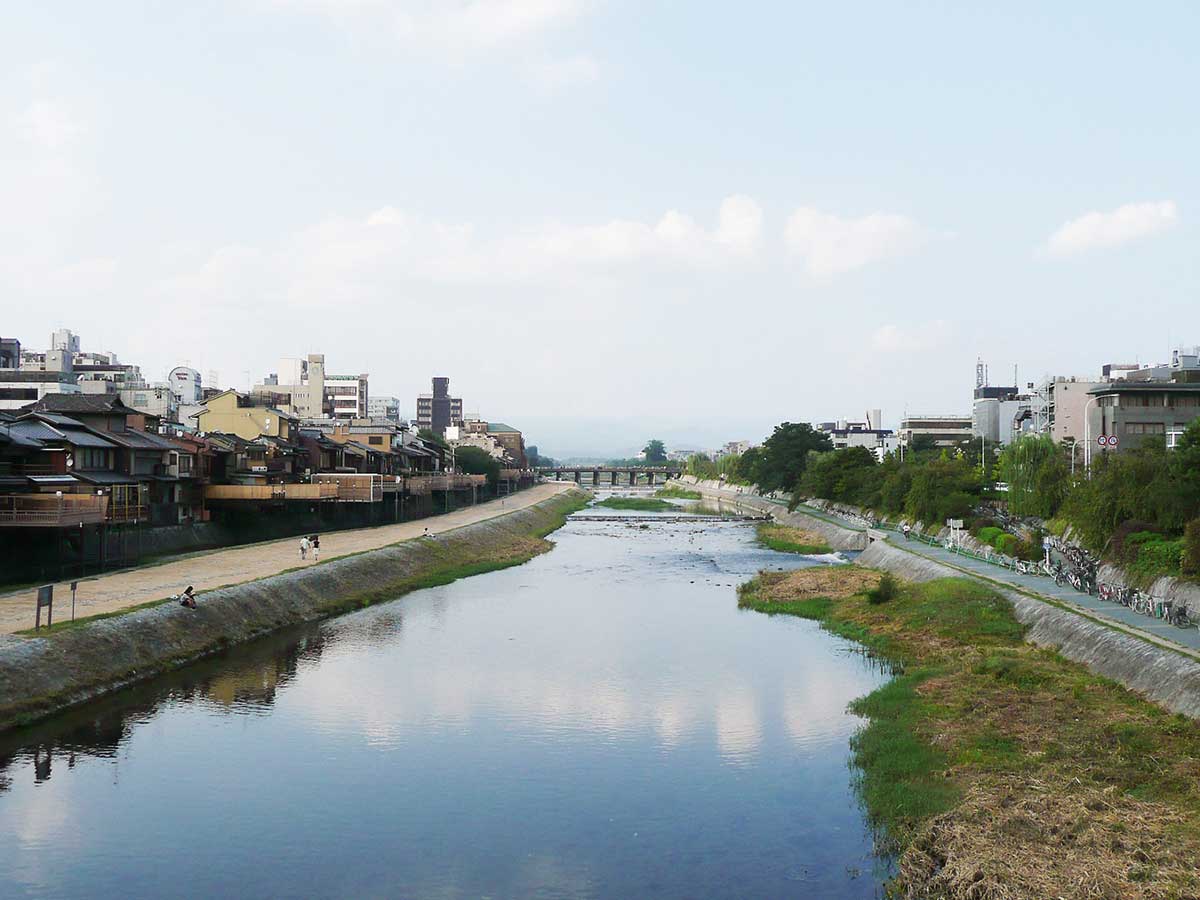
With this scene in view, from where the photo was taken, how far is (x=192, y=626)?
3584cm

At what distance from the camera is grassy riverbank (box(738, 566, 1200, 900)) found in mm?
16141

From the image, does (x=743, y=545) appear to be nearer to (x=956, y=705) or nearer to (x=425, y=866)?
(x=956, y=705)

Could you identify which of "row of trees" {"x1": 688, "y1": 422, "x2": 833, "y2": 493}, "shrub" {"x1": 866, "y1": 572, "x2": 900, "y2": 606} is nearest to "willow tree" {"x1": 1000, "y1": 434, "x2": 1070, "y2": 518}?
"shrub" {"x1": 866, "y1": 572, "x2": 900, "y2": 606}

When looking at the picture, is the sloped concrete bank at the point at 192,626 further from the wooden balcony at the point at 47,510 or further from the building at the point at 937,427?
the building at the point at 937,427

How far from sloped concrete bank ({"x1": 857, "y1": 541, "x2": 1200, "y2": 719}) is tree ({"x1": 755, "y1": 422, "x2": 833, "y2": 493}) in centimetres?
9029

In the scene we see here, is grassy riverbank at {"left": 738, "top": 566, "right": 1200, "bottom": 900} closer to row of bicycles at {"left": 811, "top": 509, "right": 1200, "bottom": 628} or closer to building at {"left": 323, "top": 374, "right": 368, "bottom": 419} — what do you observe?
row of bicycles at {"left": 811, "top": 509, "right": 1200, "bottom": 628}

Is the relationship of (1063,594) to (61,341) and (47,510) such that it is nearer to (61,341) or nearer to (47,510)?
(47,510)

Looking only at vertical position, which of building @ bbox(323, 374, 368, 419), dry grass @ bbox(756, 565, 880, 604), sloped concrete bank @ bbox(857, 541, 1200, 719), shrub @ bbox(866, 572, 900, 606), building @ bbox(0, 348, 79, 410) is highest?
building @ bbox(323, 374, 368, 419)

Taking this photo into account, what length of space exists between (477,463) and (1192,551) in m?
123

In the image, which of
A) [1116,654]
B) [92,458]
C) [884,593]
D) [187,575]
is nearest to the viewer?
[1116,654]

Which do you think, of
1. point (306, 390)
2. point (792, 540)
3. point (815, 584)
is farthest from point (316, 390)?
point (815, 584)

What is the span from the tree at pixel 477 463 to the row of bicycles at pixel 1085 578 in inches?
3792

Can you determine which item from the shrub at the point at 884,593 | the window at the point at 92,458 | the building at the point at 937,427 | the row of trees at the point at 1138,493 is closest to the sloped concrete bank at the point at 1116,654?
the row of trees at the point at 1138,493

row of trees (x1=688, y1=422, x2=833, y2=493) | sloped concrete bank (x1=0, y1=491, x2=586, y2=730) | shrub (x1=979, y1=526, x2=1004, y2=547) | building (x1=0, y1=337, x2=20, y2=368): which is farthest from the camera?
row of trees (x1=688, y1=422, x2=833, y2=493)
